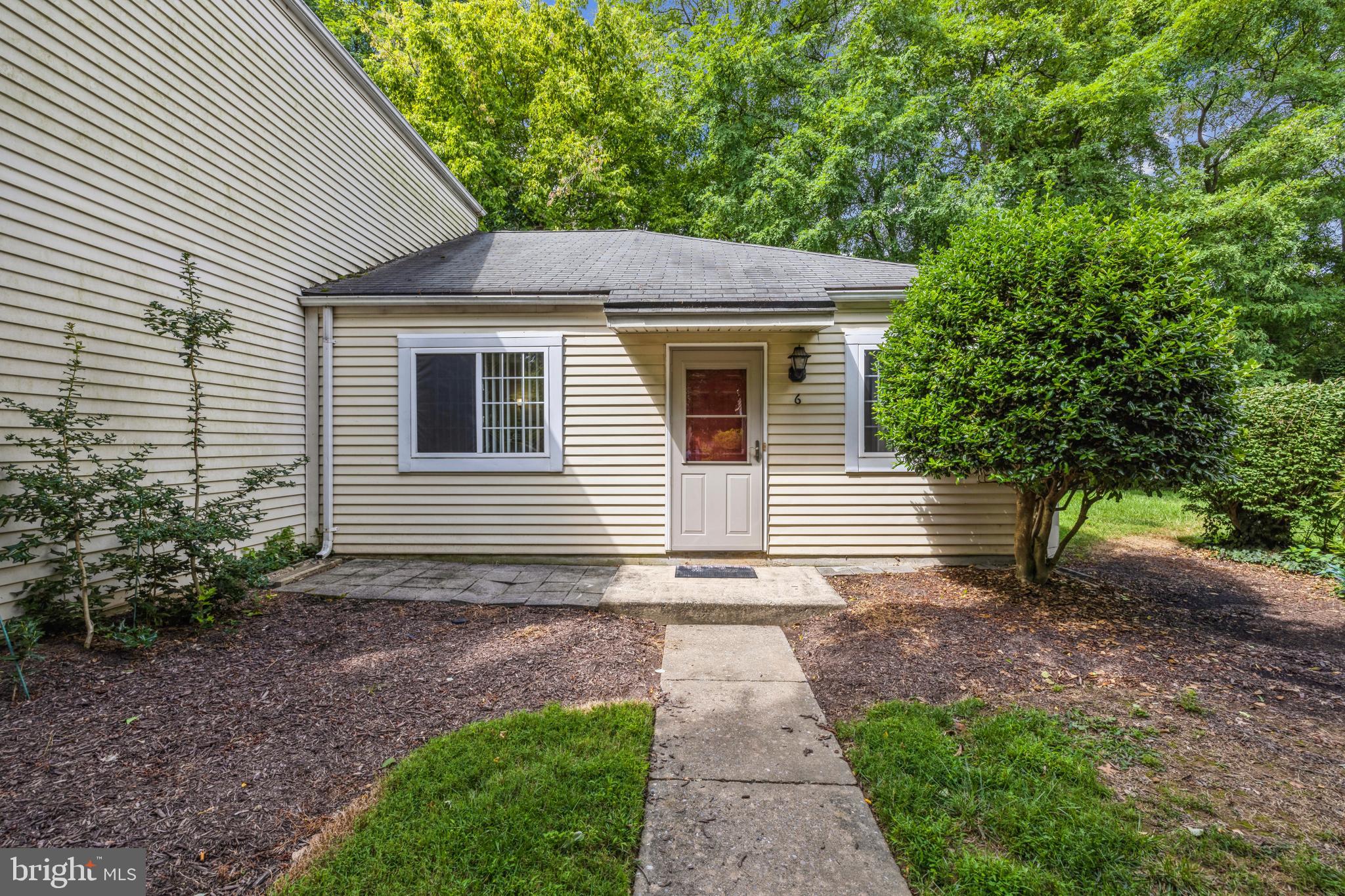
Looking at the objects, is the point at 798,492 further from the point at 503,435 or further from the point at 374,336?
the point at 374,336

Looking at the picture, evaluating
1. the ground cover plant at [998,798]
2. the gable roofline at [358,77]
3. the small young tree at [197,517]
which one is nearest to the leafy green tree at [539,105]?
the gable roofline at [358,77]

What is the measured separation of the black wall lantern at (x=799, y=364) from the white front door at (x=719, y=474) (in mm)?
333

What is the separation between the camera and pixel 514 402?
5281 millimetres

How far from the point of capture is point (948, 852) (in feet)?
5.56

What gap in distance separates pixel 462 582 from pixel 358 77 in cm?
619

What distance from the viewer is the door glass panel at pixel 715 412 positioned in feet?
17.5

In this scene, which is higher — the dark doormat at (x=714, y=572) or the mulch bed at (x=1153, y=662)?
the dark doormat at (x=714, y=572)

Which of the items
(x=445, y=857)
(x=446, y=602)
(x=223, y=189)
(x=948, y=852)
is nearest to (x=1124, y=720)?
(x=948, y=852)

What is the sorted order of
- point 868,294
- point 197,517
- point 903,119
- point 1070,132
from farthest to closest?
1. point 1070,132
2. point 903,119
3. point 868,294
4. point 197,517

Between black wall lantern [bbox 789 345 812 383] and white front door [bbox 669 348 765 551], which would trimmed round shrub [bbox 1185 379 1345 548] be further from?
white front door [bbox 669 348 765 551]

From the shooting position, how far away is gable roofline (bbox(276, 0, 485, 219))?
5211 mm

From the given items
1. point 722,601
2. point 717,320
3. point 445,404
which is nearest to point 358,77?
point 445,404

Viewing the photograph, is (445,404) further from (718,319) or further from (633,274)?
(718,319)

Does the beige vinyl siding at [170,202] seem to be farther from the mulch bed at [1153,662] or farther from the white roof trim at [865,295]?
the white roof trim at [865,295]
